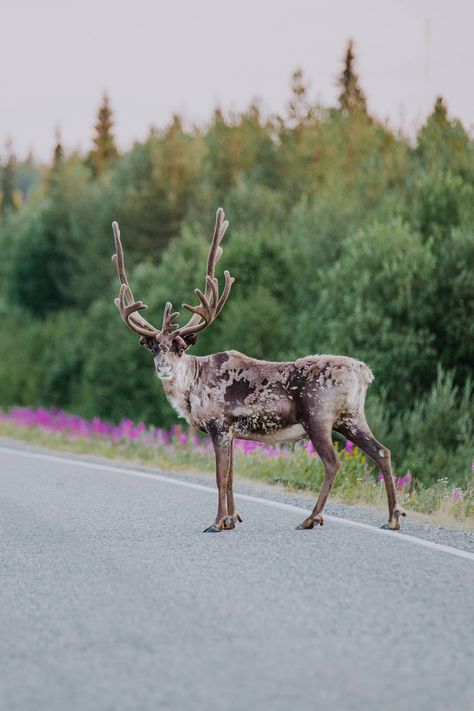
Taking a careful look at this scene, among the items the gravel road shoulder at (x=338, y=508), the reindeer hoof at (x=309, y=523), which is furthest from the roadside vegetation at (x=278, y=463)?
the reindeer hoof at (x=309, y=523)

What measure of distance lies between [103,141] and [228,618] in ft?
266

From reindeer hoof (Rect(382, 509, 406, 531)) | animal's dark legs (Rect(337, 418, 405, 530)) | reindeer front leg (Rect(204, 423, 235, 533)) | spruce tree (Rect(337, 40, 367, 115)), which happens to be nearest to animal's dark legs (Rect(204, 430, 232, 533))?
reindeer front leg (Rect(204, 423, 235, 533))

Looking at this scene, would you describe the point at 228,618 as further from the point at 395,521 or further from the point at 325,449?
the point at 395,521

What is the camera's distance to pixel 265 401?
8.13 meters

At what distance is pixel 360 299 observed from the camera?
2861 centimetres

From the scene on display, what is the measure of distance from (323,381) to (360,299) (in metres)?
20.8

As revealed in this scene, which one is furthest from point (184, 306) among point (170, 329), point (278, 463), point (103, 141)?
point (103, 141)

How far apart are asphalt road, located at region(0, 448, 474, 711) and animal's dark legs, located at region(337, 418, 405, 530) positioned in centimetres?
29

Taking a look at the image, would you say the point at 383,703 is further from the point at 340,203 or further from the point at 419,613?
the point at 340,203

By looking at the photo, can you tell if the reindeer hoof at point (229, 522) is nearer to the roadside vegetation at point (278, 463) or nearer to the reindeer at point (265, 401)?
the reindeer at point (265, 401)

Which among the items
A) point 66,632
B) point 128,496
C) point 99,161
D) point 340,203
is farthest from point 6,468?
point 99,161

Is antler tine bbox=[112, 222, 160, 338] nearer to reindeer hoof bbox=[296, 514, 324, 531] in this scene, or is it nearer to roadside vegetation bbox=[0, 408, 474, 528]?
reindeer hoof bbox=[296, 514, 324, 531]

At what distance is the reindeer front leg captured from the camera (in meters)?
8.08

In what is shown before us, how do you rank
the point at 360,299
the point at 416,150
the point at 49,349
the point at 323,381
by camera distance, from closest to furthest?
1. the point at 323,381
2. the point at 360,299
3. the point at 416,150
4. the point at 49,349
